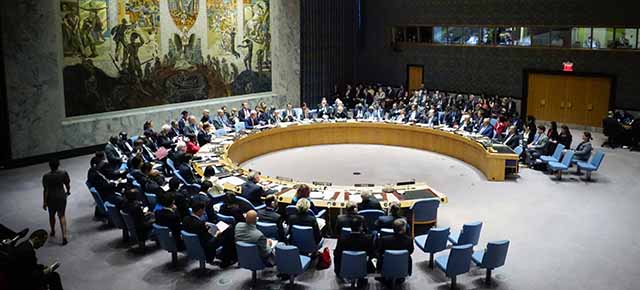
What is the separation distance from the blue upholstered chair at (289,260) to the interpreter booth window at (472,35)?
17.9 meters

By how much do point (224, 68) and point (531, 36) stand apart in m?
11.5

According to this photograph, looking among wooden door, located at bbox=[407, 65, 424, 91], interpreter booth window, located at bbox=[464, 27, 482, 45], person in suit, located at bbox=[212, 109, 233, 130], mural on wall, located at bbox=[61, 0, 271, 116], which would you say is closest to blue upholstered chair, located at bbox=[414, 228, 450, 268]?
person in suit, located at bbox=[212, 109, 233, 130]

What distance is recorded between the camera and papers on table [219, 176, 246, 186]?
36.1 ft

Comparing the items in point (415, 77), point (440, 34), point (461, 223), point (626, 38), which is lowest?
point (461, 223)

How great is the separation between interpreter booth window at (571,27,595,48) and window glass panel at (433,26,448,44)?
17.4 feet

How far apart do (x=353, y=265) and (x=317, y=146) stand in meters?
10.9

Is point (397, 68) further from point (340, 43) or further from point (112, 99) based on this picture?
point (112, 99)

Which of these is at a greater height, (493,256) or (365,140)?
(365,140)

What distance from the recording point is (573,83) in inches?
832

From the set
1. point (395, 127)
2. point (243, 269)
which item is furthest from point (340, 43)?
point (243, 269)

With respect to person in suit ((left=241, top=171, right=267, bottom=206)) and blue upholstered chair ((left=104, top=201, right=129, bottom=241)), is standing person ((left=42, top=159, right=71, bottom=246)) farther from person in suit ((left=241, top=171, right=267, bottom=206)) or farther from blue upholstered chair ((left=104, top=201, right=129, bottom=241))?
person in suit ((left=241, top=171, right=267, bottom=206))

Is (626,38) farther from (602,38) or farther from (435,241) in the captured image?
(435,241)

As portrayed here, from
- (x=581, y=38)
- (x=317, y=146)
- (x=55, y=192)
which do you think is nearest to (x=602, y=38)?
(x=581, y=38)

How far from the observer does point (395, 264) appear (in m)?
7.61
